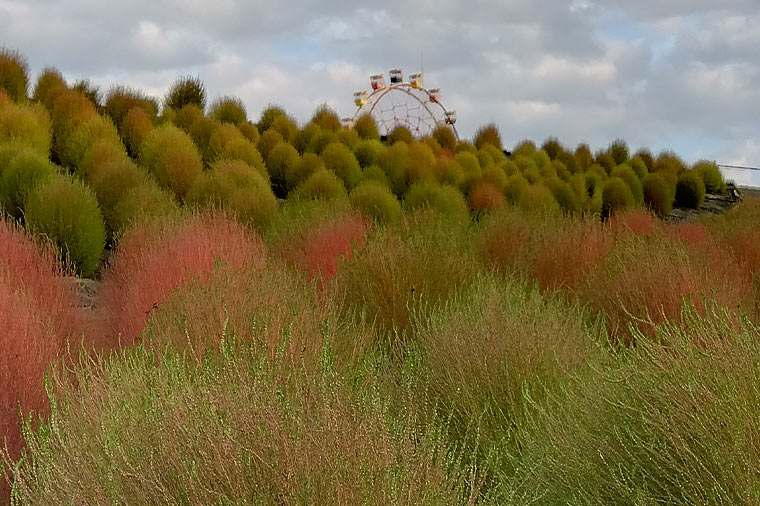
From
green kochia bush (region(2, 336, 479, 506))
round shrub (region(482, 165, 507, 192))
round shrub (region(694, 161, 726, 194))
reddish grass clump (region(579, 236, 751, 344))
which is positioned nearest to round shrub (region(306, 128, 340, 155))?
round shrub (region(482, 165, 507, 192))

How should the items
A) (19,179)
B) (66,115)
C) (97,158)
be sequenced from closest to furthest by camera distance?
1. (19,179)
2. (97,158)
3. (66,115)

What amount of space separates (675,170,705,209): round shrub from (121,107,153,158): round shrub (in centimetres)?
1267

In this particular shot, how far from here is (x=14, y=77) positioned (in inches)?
588

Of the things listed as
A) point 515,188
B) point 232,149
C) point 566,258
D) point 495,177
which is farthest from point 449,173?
point 566,258

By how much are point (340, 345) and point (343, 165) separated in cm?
982

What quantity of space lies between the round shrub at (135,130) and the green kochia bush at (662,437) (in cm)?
1159

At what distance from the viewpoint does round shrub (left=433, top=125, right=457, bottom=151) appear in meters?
19.5

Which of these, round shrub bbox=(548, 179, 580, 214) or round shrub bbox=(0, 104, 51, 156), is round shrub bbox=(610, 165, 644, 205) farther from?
round shrub bbox=(0, 104, 51, 156)

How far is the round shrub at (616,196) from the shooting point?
1705 centimetres

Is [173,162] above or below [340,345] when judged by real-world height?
above

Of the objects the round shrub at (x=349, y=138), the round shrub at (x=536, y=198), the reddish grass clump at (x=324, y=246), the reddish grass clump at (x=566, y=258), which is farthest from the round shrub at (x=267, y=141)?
the reddish grass clump at (x=566, y=258)

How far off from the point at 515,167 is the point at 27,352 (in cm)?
1406

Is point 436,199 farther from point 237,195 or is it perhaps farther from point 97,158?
point 97,158

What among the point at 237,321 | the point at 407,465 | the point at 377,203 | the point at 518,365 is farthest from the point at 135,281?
the point at 377,203
